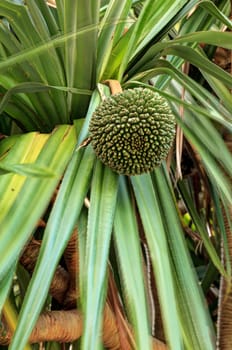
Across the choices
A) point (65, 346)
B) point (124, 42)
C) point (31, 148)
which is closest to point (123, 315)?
point (65, 346)

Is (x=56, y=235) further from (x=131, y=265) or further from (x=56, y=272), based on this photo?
(x=56, y=272)

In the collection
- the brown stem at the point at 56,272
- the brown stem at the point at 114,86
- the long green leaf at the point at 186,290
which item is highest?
the brown stem at the point at 114,86

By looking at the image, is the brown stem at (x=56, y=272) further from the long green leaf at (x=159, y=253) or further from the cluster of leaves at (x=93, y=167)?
the long green leaf at (x=159, y=253)

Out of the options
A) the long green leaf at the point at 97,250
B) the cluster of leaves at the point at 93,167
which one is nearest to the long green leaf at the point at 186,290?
the cluster of leaves at the point at 93,167

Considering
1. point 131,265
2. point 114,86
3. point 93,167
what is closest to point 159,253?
point 131,265

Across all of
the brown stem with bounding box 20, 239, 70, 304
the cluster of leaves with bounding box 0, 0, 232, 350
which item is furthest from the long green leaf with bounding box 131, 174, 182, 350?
the brown stem with bounding box 20, 239, 70, 304

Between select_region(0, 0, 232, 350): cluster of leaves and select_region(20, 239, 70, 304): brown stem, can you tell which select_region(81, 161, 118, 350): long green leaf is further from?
select_region(20, 239, 70, 304): brown stem
